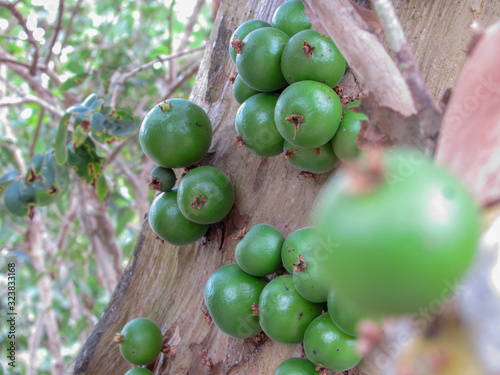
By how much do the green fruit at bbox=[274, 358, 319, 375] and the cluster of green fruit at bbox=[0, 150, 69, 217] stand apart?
1729 mm

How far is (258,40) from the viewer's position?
149cm

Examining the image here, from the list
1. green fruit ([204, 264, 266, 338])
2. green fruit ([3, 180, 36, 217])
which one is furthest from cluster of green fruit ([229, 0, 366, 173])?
green fruit ([3, 180, 36, 217])

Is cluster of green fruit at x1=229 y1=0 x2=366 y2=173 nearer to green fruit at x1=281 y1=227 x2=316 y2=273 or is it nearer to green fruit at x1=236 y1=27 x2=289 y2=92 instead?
green fruit at x1=236 y1=27 x2=289 y2=92

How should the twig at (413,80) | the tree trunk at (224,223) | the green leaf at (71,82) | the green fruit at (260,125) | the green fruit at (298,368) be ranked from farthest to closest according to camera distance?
1. the green leaf at (71,82)
2. the tree trunk at (224,223)
3. the green fruit at (260,125)
4. the green fruit at (298,368)
5. the twig at (413,80)

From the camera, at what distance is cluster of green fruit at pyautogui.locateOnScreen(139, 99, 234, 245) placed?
1.59 meters

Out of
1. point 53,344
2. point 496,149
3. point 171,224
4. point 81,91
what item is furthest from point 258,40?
point 53,344

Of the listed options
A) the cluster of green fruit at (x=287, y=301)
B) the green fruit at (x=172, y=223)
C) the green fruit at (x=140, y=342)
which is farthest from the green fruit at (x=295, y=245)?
the green fruit at (x=140, y=342)

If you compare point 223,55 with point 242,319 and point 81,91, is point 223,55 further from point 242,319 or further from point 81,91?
point 81,91

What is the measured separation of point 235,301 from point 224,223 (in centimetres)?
44

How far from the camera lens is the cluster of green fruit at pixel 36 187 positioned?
2520 millimetres

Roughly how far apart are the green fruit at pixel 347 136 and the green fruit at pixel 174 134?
524 mm

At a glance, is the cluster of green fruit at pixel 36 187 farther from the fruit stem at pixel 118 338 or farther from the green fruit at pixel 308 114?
the green fruit at pixel 308 114

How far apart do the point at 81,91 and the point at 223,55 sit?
283 centimetres

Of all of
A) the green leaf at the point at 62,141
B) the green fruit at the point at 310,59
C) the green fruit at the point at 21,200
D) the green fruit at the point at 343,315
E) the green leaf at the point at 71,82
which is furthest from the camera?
the green leaf at the point at 71,82
